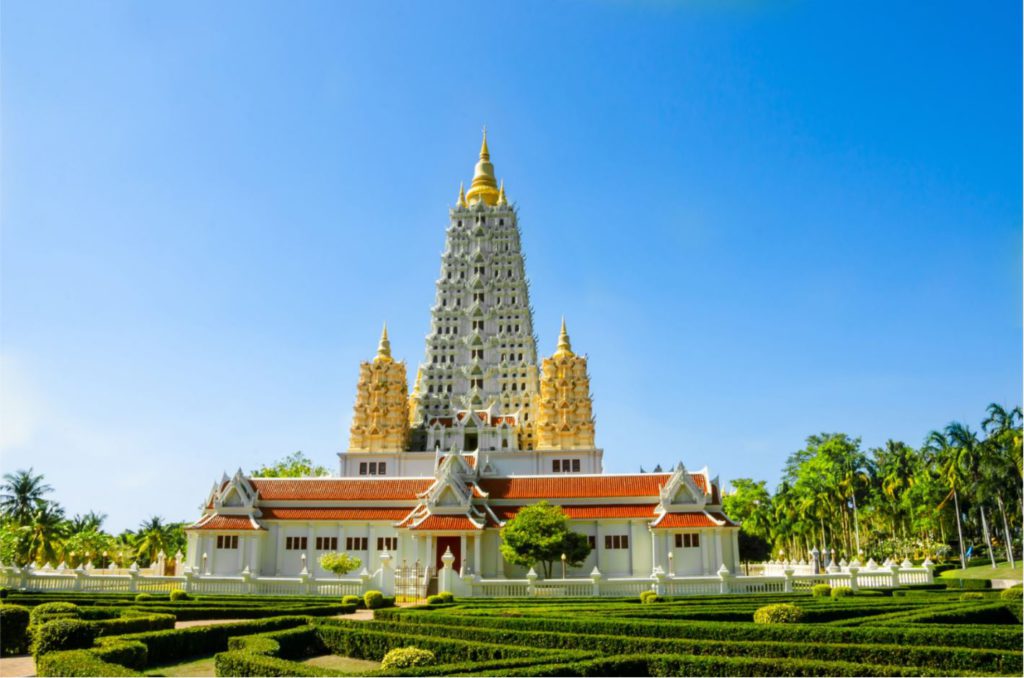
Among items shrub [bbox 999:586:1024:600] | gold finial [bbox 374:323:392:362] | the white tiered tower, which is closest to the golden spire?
the white tiered tower

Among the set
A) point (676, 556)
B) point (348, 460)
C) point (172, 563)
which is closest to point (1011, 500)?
point (676, 556)

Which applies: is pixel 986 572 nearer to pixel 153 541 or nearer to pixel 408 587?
pixel 408 587

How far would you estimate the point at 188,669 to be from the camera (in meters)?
19.3

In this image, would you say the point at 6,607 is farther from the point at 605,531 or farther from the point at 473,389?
the point at 473,389

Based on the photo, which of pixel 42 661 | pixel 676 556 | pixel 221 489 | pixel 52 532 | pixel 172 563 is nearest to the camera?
pixel 42 661

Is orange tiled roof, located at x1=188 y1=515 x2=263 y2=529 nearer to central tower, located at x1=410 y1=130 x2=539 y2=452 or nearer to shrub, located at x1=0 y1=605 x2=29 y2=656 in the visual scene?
central tower, located at x1=410 y1=130 x2=539 y2=452

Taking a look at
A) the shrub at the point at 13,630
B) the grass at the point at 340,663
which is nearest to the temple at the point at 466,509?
the grass at the point at 340,663

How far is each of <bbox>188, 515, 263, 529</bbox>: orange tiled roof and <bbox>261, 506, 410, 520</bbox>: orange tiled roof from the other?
4.88 feet

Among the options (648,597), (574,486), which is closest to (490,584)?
(648,597)

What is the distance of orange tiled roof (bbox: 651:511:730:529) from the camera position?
158 ft

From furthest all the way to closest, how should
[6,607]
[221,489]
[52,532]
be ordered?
1. [52,532]
2. [221,489]
3. [6,607]

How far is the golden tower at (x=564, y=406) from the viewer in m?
74.6

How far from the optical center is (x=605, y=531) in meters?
50.8

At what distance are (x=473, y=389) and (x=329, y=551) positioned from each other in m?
33.3
